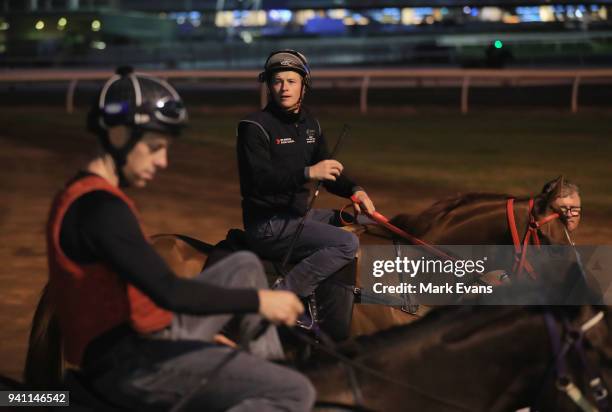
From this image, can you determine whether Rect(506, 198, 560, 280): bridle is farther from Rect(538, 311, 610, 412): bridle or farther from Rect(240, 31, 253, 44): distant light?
Rect(240, 31, 253, 44): distant light

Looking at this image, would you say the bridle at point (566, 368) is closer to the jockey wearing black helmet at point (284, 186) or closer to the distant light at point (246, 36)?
the jockey wearing black helmet at point (284, 186)

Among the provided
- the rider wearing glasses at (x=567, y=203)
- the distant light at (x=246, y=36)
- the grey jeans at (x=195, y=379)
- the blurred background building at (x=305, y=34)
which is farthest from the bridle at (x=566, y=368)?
the distant light at (x=246, y=36)

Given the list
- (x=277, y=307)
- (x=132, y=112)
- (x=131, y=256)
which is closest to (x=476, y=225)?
(x=277, y=307)

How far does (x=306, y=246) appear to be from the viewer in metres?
5.02

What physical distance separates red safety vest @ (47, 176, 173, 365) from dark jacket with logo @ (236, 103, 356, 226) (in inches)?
82.9

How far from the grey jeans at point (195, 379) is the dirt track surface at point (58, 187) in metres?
3.51

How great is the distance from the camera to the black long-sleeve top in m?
2.63

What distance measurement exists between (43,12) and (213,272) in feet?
208

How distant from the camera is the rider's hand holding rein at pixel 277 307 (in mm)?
2705

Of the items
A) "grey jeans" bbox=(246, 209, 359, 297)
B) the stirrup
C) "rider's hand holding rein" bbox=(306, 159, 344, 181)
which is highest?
"rider's hand holding rein" bbox=(306, 159, 344, 181)

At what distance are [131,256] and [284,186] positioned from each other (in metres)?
2.27

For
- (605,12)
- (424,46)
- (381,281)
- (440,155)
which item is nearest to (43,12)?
(424,46)

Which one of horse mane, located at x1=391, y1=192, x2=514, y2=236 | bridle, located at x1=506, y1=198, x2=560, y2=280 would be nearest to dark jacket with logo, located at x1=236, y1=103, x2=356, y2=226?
horse mane, located at x1=391, y1=192, x2=514, y2=236

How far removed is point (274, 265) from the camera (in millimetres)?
5000
